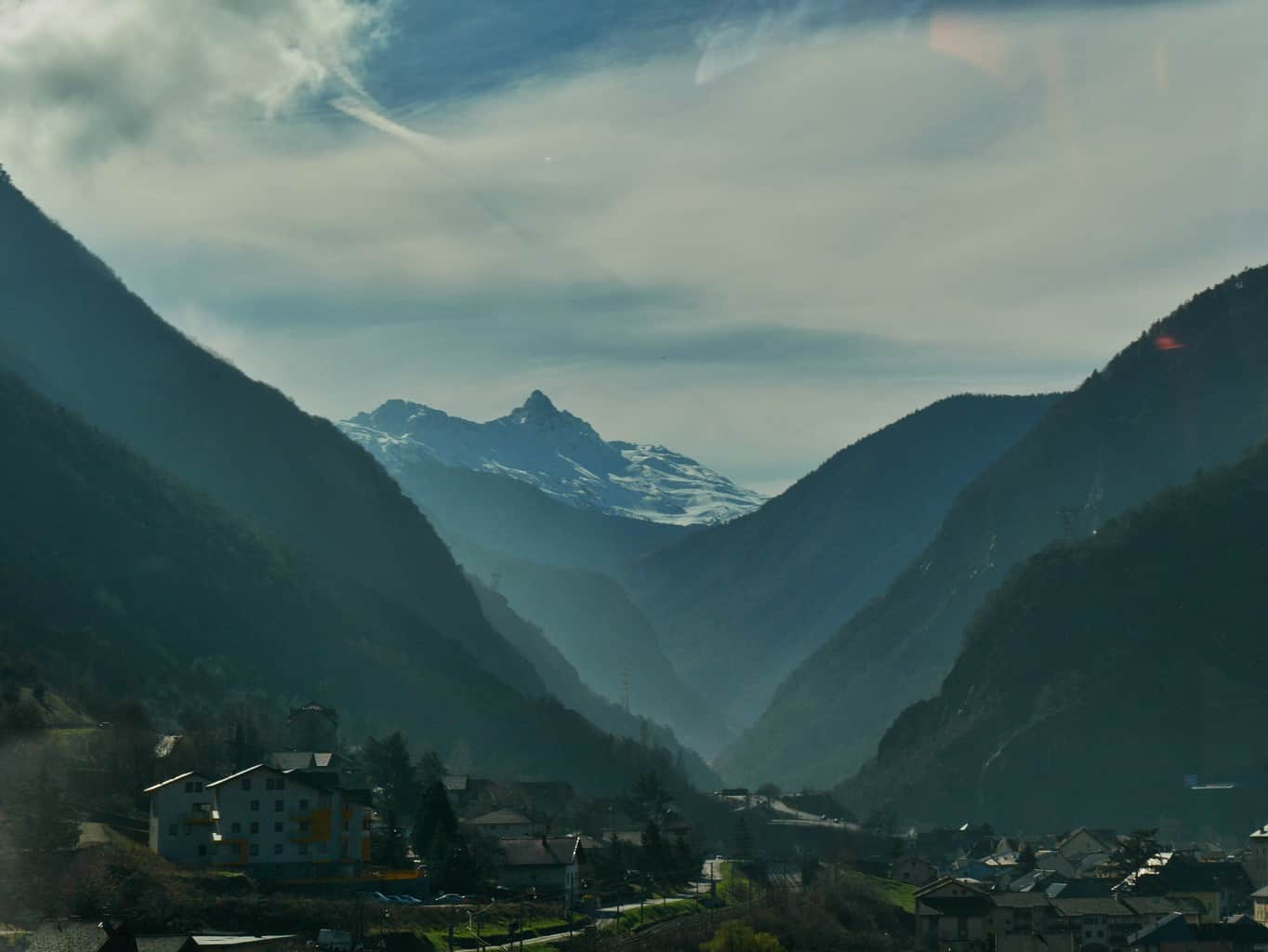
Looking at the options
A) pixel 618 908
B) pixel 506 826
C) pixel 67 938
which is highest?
pixel 506 826

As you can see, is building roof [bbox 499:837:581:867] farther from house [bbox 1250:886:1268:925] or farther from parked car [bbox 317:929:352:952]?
house [bbox 1250:886:1268:925]

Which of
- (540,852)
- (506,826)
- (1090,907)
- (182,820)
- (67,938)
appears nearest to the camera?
(67,938)

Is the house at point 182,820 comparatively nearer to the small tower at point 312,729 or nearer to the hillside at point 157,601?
the small tower at point 312,729

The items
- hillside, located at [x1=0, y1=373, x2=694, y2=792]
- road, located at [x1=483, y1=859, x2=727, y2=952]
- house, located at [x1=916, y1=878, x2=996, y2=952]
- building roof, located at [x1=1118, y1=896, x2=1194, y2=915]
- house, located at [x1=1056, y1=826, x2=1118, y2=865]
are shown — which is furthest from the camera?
house, located at [x1=1056, y1=826, x2=1118, y2=865]

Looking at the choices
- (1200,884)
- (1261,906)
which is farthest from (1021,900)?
(1200,884)

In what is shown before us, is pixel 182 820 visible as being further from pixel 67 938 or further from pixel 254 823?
pixel 67 938

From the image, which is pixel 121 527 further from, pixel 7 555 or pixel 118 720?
pixel 118 720

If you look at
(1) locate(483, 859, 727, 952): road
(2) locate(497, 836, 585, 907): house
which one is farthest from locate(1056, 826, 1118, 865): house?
(2) locate(497, 836, 585, 907): house
